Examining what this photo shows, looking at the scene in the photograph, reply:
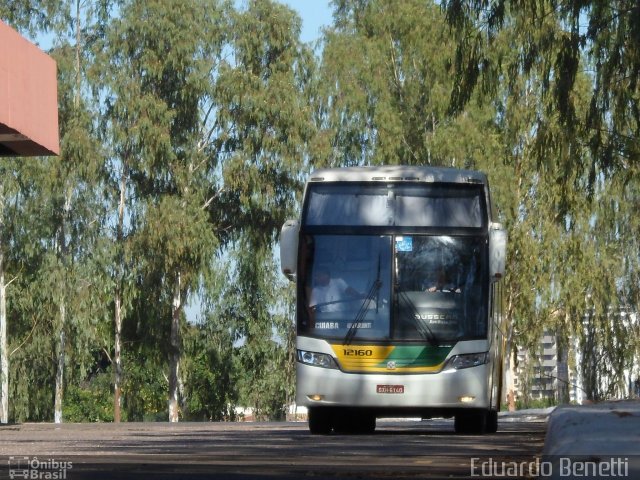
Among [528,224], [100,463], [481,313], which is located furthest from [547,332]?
[100,463]

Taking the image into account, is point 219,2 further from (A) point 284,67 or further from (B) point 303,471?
(B) point 303,471

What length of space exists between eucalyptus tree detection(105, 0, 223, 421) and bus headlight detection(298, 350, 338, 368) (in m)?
27.8

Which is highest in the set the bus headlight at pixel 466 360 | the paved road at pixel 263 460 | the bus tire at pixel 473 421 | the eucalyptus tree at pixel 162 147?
the eucalyptus tree at pixel 162 147

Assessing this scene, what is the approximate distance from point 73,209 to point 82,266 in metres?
1.93

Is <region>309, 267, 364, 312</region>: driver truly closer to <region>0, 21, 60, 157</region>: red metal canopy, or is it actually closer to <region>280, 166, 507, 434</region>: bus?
<region>280, 166, 507, 434</region>: bus

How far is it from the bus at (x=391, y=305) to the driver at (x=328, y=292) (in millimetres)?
12

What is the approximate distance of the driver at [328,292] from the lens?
18109 millimetres

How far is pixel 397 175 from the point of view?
19.0 metres

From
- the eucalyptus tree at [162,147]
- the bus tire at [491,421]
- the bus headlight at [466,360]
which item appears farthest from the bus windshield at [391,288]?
the eucalyptus tree at [162,147]

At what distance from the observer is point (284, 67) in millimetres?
48719

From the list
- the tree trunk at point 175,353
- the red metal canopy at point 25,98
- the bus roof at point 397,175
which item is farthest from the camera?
the tree trunk at point 175,353

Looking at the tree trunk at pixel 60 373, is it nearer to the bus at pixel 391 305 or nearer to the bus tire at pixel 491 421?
the bus tire at pixel 491 421

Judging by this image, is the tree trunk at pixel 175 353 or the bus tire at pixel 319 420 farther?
the tree trunk at pixel 175 353

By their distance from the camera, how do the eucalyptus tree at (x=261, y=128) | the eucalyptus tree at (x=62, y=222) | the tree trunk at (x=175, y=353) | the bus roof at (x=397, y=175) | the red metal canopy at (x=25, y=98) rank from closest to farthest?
the bus roof at (x=397, y=175) < the red metal canopy at (x=25, y=98) < the eucalyptus tree at (x=62, y=222) < the eucalyptus tree at (x=261, y=128) < the tree trunk at (x=175, y=353)
